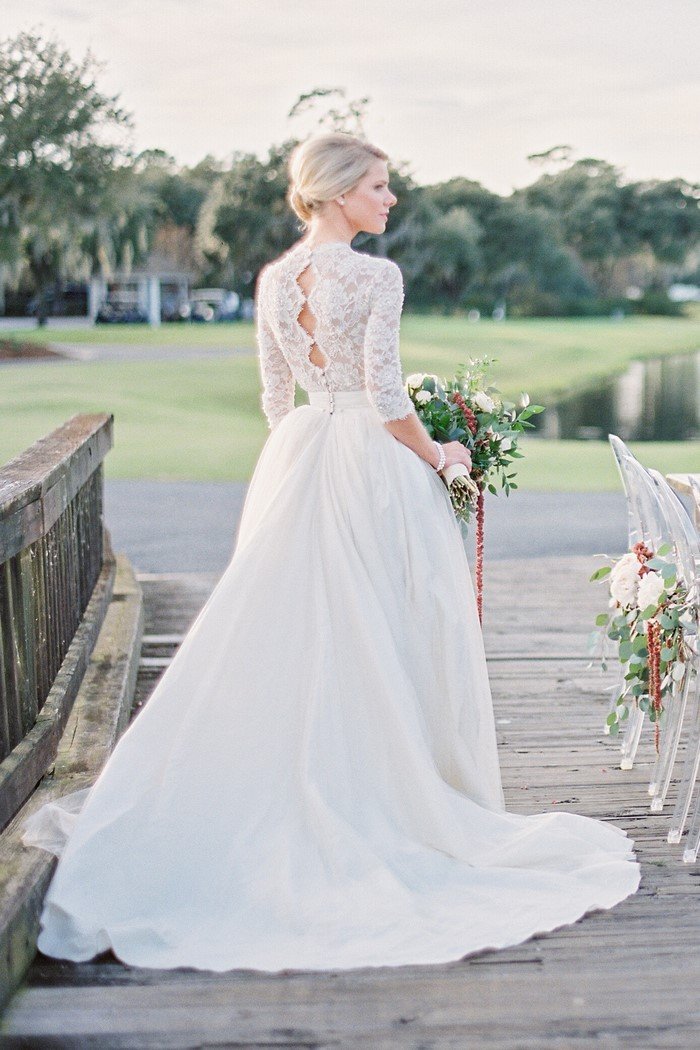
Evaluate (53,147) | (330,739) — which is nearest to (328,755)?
(330,739)

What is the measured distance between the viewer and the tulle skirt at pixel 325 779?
2.83 m

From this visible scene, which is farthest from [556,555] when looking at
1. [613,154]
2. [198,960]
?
[613,154]

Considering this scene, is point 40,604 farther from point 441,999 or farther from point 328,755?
point 441,999

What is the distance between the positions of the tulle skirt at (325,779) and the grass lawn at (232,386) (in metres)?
5.14

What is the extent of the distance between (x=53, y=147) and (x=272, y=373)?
2922 centimetres

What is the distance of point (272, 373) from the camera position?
3672 mm

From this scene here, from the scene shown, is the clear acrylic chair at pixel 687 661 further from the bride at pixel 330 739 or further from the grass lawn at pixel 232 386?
the grass lawn at pixel 232 386

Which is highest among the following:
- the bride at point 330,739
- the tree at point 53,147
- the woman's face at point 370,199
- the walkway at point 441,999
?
the tree at point 53,147

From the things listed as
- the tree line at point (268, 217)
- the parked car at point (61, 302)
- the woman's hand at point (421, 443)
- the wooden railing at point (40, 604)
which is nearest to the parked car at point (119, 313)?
the parked car at point (61, 302)

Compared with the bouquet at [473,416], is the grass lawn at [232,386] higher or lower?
lower

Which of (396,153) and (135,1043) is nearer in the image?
(135,1043)

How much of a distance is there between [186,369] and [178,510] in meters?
21.5

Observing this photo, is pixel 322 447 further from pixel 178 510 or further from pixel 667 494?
pixel 178 510

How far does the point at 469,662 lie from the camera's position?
343cm
